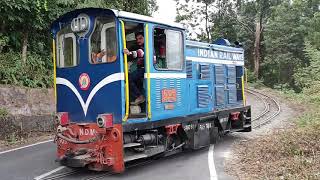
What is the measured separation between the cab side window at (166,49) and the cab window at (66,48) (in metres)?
1.88

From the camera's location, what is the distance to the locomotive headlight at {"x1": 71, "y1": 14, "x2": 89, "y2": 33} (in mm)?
9133

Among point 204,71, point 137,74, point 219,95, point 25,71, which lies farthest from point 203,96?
point 25,71

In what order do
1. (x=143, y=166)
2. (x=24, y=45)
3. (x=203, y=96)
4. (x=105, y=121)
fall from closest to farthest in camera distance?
(x=105, y=121)
(x=143, y=166)
(x=203, y=96)
(x=24, y=45)

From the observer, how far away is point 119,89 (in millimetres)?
8633

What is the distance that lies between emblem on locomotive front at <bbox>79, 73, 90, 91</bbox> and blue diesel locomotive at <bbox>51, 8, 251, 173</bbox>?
2 cm

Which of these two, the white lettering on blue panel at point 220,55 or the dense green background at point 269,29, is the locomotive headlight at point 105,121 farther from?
the dense green background at point 269,29

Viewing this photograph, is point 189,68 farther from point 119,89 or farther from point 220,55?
point 119,89

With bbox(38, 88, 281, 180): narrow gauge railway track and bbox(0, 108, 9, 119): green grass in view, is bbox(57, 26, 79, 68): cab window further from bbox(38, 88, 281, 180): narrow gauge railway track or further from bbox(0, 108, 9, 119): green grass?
bbox(0, 108, 9, 119): green grass

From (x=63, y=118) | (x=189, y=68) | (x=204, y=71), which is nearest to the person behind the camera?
(x=63, y=118)

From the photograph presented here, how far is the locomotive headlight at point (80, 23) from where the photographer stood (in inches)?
360

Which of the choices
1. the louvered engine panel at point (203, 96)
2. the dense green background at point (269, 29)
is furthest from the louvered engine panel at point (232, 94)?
the dense green background at point (269, 29)

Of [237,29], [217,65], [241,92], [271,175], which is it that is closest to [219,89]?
[217,65]

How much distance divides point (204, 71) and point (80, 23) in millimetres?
4304

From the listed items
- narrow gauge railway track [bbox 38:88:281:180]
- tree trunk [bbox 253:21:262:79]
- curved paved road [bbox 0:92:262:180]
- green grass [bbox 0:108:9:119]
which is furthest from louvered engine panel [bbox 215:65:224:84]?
tree trunk [bbox 253:21:262:79]
